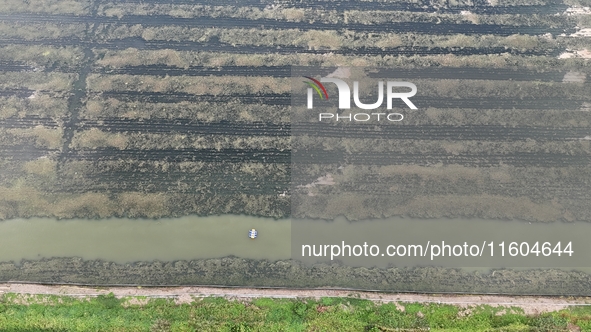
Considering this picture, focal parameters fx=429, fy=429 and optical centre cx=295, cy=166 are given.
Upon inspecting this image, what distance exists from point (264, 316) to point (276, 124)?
18.4ft

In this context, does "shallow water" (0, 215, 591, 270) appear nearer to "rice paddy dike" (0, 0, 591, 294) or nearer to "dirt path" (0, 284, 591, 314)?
"rice paddy dike" (0, 0, 591, 294)

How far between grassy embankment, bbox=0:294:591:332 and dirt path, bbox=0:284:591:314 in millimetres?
131

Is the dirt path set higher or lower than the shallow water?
lower

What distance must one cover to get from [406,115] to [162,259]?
8.14 meters

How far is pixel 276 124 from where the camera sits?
13031 millimetres

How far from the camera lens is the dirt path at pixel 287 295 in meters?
10.2

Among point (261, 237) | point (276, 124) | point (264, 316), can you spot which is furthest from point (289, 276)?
point (276, 124)

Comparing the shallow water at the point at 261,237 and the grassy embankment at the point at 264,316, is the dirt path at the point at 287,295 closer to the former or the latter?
the grassy embankment at the point at 264,316

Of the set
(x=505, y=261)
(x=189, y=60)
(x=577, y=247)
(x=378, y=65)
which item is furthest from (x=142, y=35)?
(x=577, y=247)

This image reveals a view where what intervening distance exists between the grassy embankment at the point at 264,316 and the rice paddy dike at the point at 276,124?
59 centimetres

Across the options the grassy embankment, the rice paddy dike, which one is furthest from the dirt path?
the rice paddy dike

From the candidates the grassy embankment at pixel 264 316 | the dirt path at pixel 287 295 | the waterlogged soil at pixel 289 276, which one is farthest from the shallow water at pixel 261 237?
the grassy embankment at pixel 264 316

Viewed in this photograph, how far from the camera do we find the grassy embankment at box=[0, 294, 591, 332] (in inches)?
392

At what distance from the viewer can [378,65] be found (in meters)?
14.2
